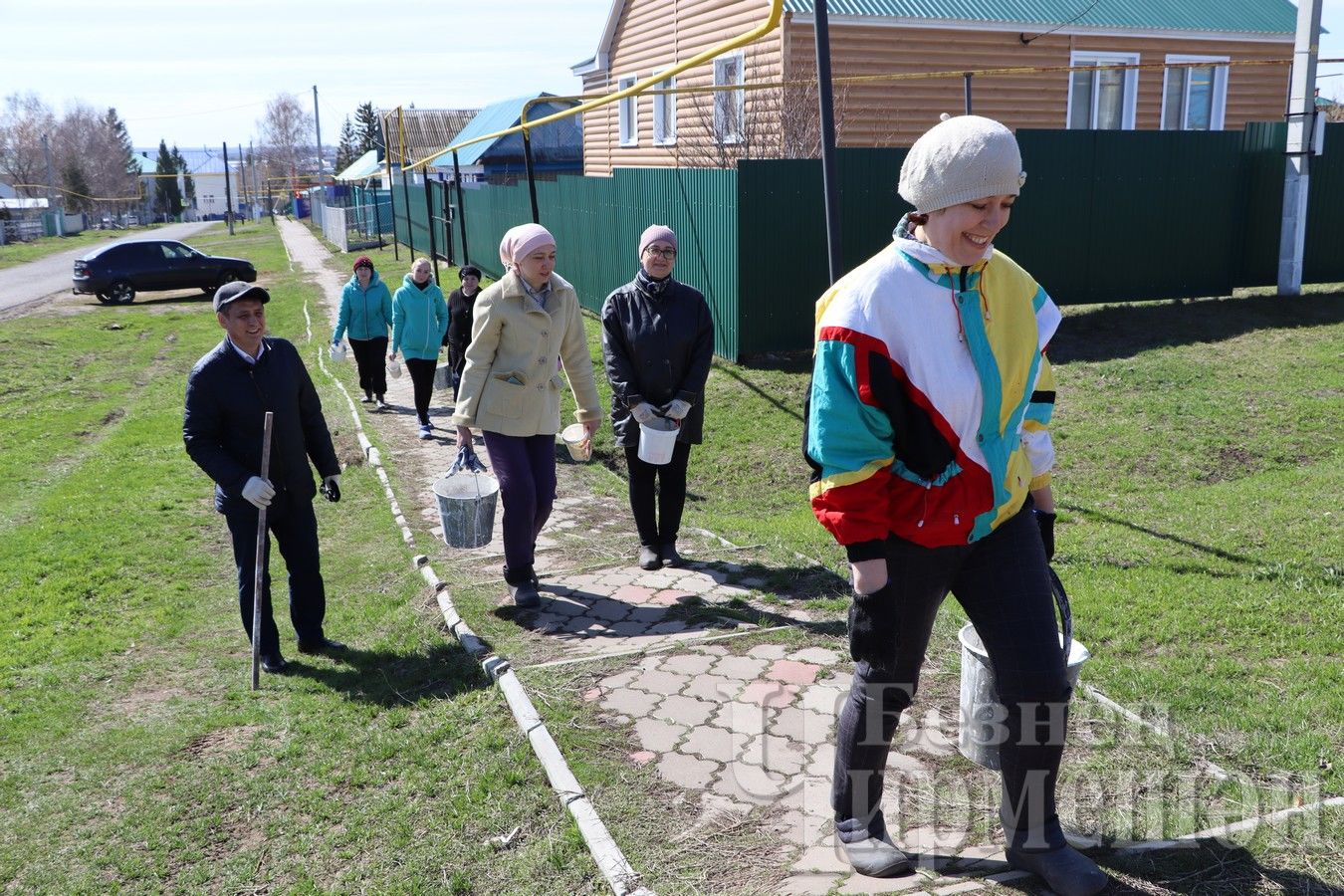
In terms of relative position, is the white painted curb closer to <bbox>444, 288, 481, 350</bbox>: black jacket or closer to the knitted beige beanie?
the knitted beige beanie

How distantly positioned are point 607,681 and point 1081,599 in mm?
2309

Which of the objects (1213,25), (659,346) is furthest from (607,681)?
(1213,25)

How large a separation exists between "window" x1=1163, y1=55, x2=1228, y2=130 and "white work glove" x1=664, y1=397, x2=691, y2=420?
15537 millimetres

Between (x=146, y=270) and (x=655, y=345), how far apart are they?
2674 cm

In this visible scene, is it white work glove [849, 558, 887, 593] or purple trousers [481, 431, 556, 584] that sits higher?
white work glove [849, 558, 887, 593]

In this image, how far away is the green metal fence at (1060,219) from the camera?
11.8 m

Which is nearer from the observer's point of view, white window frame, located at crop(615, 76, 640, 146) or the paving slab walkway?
the paving slab walkway

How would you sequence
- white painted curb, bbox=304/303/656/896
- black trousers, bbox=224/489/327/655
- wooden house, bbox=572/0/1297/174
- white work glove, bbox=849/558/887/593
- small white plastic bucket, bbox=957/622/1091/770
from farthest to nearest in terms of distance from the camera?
1. wooden house, bbox=572/0/1297/174
2. black trousers, bbox=224/489/327/655
3. small white plastic bucket, bbox=957/622/1091/770
4. white painted curb, bbox=304/303/656/896
5. white work glove, bbox=849/558/887/593

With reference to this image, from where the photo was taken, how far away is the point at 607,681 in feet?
15.4

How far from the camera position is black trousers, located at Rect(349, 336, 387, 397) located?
12.1 meters

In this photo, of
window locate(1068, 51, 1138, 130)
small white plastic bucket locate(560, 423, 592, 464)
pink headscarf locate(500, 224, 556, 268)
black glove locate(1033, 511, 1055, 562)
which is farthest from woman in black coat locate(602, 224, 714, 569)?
window locate(1068, 51, 1138, 130)

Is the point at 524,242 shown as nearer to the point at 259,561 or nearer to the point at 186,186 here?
the point at 259,561

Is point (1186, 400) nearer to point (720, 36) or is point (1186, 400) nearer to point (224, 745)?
point (224, 745)

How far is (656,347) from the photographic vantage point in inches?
233
